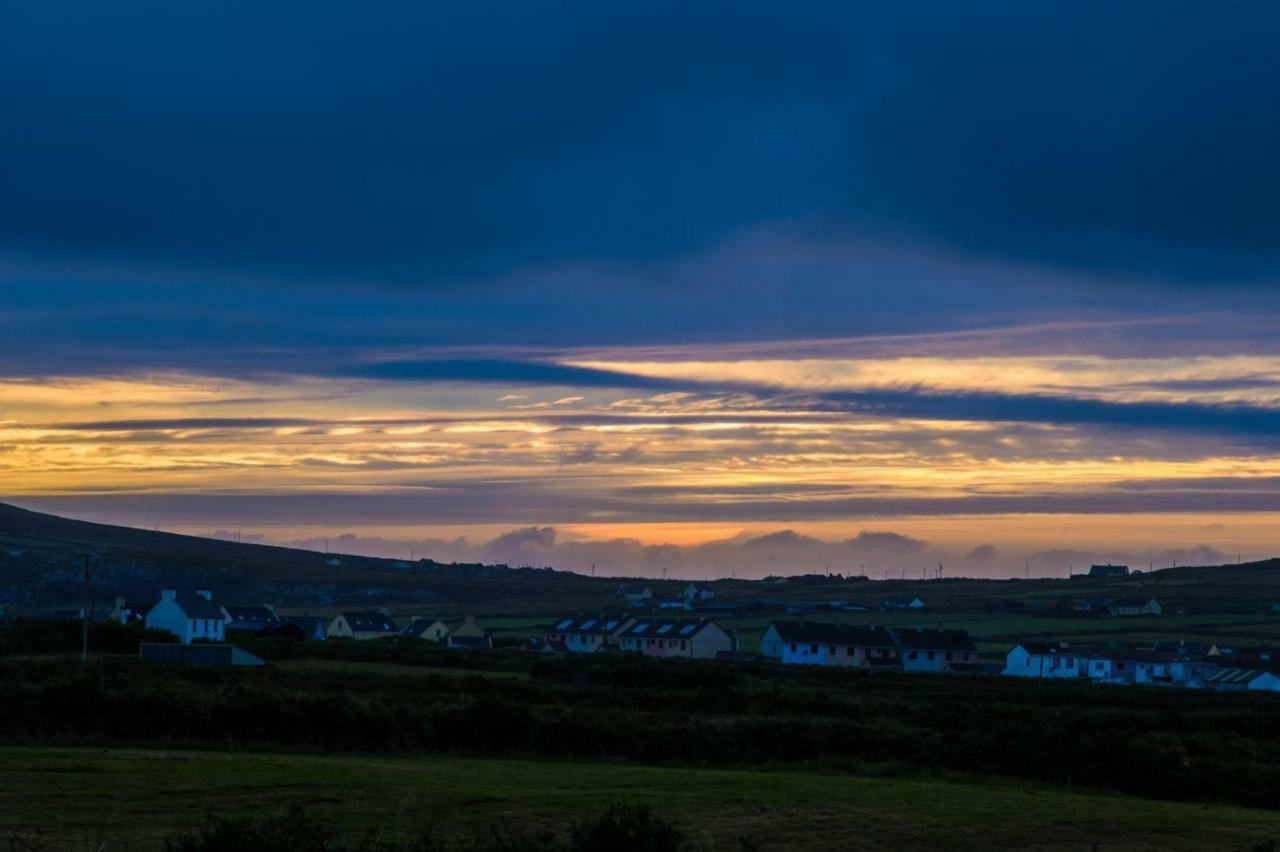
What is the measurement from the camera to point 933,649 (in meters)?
126

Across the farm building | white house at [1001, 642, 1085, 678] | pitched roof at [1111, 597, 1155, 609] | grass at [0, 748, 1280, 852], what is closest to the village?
white house at [1001, 642, 1085, 678]

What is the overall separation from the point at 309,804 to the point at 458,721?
17.1m

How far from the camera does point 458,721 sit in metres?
43.8

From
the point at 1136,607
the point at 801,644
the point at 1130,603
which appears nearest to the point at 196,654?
the point at 801,644

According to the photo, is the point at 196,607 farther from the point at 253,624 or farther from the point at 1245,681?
the point at 1245,681

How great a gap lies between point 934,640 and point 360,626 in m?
54.4

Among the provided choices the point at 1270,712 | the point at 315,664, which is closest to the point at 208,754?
the point at 315,664

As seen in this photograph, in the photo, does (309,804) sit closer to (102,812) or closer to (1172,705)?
(102,812)

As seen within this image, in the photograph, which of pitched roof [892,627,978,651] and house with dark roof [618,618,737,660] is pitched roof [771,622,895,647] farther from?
house with dark roof [618,618,737,660]

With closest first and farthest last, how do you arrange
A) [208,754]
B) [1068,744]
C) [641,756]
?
[208,754]
[641,756]
[1068,744]

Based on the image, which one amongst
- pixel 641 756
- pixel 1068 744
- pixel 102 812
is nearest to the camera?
pixel 102 812

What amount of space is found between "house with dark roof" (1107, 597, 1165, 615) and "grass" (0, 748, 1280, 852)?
518 ft

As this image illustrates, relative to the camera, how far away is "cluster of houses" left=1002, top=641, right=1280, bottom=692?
373 ft

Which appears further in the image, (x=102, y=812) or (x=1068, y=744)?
(x=1068, y=744)
